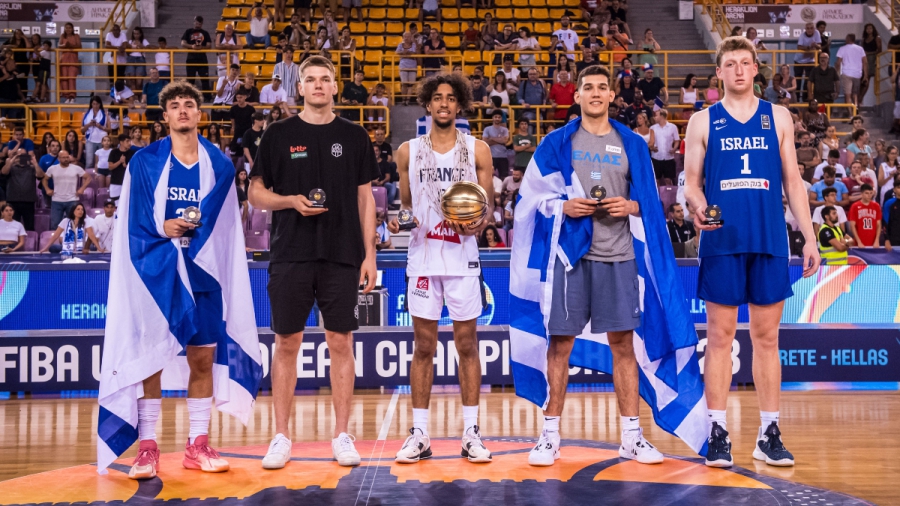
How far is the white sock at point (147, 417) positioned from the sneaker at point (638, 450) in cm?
260

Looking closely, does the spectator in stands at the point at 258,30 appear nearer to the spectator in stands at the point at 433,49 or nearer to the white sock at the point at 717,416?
the spectator in stands at the point at 433,49

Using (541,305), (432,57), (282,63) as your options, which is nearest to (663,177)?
(432,57)

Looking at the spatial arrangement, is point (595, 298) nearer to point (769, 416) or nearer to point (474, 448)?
point (474, 448)

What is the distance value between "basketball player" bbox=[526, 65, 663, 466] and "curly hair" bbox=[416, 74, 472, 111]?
22.3 inches

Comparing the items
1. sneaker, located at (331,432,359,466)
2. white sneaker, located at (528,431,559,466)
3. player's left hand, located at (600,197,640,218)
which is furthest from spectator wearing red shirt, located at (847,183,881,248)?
sneaker, located at (331,432,359,466)

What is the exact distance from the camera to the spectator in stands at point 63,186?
45.3 ft

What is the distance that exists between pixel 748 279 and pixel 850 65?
15.6m

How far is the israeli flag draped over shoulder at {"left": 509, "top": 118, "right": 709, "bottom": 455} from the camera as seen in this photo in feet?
16.3

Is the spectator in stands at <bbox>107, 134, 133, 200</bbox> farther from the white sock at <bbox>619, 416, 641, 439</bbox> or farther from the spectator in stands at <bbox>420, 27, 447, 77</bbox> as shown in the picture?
the white sock at <bbox>619, 416, 641, 439</bbox>

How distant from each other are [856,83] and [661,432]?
15.5 meters

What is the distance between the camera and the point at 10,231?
12.4m

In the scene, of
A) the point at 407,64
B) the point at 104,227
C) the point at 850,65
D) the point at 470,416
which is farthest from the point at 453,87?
the point at 850,65

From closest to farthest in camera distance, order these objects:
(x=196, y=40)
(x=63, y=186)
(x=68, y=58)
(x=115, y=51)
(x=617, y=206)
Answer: (x=617, y=206)
(x=63, y=186)
(x=115, y=51)
(x=196, y=40)
(x=68, y=58)

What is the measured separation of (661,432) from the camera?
611cm
